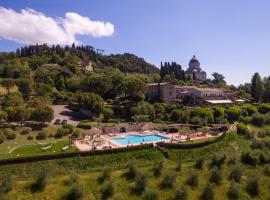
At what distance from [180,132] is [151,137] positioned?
3.90 meters

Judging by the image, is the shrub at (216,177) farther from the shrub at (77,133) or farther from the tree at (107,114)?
the tree at (107,114)

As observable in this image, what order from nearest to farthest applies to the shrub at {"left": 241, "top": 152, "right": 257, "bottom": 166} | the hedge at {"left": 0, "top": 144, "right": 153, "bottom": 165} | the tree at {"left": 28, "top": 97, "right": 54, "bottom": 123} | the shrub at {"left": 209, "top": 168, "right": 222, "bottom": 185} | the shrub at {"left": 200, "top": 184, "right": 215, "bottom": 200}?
the shrub at {"left": 200, "top": 184, "right": 215, "bottom": 200}, the hedge at {"left": 0, "top": 144, "right": 153, "bottom": 165}, the shrub at {"left": 209, "top": 168, "right": 222, "bottom": 185}, the shrub at {"left": 241, "top": 152, "right": 257, "bottom": 166}, the tree at {"left": 28, "top": 97, "right": 54, "bottom": 123}

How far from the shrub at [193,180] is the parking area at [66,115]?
22.0 m

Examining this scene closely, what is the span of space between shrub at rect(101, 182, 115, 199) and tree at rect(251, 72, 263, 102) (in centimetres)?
5457

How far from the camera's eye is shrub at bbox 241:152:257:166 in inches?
1175

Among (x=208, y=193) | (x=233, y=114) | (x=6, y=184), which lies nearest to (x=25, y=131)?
(x=6, y=184)

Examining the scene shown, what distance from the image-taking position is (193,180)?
2423 centimetres

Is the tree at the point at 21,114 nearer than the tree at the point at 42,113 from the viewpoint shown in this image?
Yes

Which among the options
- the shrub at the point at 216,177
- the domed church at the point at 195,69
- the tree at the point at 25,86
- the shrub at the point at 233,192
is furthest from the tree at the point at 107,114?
the domed church at the point at 195,69

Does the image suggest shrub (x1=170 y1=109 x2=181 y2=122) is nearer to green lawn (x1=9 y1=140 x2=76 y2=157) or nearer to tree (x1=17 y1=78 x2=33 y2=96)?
green lawn (x1=9 y1=140 x2=76 y2=157)

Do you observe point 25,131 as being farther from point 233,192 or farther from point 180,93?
point 180,93

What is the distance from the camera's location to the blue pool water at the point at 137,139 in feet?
109

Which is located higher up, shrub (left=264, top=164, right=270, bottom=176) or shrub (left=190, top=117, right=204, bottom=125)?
shrub (left=190, top=117, right=204, bottom=125)

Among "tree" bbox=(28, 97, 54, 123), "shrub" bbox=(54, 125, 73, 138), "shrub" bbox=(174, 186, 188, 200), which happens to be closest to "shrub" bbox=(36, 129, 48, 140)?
"shrub" bbox=(54, 125, 73, 138)
